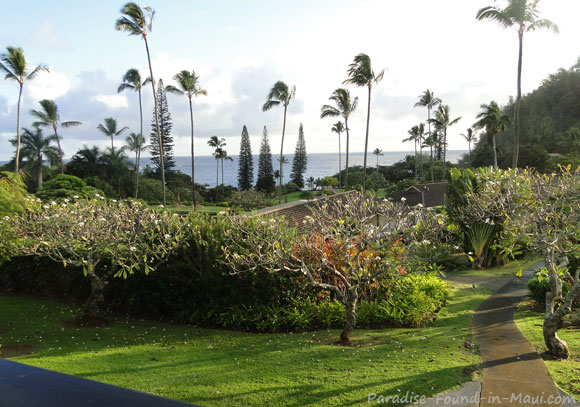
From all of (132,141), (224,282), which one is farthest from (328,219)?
(132,141)

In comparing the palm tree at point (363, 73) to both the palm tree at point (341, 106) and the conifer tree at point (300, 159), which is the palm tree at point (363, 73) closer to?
the palm tree at point (341, 106)

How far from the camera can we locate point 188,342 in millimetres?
7562

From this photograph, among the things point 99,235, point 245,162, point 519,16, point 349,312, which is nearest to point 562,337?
point 349,312

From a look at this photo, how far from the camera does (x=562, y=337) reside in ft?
24.4

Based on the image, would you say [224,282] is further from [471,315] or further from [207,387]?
[471,315]

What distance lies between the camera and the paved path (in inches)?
46.4

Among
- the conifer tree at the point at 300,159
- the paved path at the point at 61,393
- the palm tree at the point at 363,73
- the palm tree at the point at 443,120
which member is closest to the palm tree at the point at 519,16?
the palm tree at the point at 363,73

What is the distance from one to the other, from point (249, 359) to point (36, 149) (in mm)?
42834

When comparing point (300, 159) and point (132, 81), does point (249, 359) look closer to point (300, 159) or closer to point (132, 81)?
point (132, 81)

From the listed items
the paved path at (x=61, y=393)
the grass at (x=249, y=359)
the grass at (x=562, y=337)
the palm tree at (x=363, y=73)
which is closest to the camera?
the paved path at (x=61, y=393)

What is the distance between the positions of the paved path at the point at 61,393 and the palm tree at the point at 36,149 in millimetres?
45034

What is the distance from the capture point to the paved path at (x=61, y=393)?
1.18 metres

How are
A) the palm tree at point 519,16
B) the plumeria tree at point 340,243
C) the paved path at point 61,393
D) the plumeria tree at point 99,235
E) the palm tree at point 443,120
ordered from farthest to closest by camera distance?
the palm tree at point 443,120 < the palm tree at point 519,16 < the plumeria tree at point 99,235 < the plumeria tree at point 340,243 < the paved path at point 61,393

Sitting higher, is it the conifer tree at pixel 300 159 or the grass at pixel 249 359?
the conifer tree at pixel 300 159
